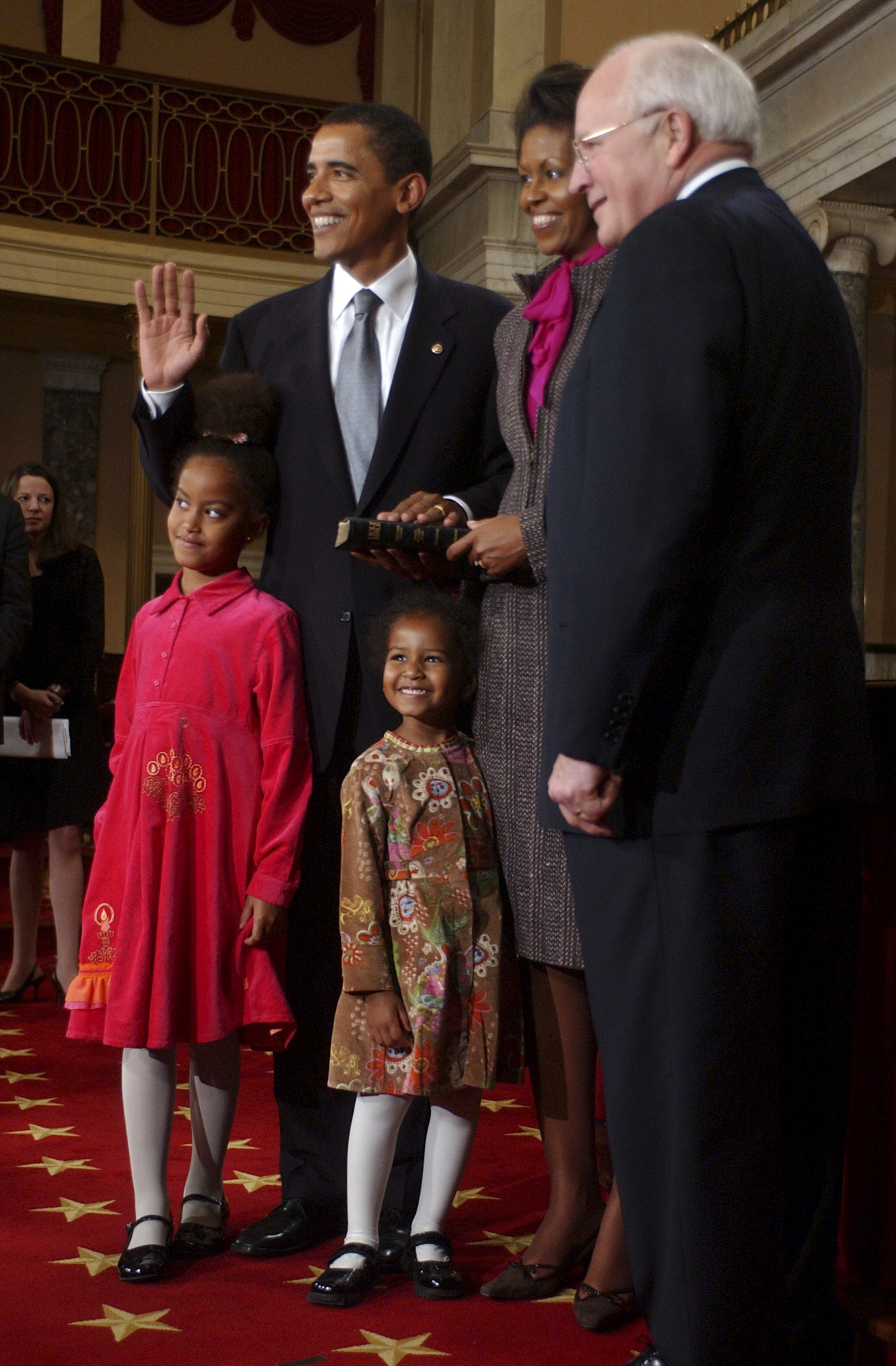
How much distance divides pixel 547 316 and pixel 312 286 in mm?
592

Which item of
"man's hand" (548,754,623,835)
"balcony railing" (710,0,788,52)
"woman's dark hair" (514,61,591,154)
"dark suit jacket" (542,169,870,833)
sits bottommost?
"man's hand" (548,754,623,835)

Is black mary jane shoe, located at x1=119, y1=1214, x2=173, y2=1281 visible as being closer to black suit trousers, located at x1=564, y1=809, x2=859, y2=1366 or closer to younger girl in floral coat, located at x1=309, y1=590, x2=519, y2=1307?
younger girl in floral coat, located at x1=309, y1=590, x2=519, y2=1307

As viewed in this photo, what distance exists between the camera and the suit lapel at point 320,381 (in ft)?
8.18

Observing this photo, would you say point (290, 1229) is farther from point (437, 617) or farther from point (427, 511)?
point (427, 511)

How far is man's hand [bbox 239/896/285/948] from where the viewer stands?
2.32 m

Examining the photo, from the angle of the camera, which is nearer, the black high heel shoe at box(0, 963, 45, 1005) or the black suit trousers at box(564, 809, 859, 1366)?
the black suit trousers at box(564, 809, 859, 1366)

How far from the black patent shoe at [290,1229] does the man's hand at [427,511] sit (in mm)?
1180

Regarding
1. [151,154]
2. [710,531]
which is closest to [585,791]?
[710,531]

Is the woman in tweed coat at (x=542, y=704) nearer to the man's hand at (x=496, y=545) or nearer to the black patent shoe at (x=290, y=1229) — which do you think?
the man's hand at (x=496, y=545)

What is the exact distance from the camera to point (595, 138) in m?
1.68

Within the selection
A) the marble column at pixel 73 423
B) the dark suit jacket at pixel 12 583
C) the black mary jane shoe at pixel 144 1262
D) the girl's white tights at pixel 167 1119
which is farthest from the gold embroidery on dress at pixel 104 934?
the marble column at pixel 73 423

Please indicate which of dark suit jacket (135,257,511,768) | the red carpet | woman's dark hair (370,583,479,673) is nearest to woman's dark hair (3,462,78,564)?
the red carpet

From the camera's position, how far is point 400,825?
228 centimetres

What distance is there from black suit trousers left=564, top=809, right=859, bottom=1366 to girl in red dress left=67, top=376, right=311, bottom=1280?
32.8 inches
